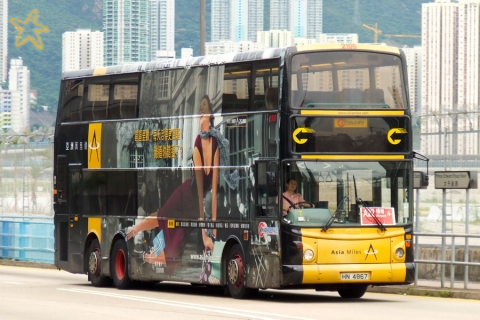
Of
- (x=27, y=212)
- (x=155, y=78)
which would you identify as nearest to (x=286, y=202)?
(x=155, y=78)

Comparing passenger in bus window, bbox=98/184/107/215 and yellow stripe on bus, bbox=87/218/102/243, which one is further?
yellow stripe on bus, bbox=87/218/102/243

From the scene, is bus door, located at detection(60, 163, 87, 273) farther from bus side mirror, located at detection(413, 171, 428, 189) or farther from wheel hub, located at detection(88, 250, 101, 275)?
bus side mirror, located at detection(413, 171, 428, 189)

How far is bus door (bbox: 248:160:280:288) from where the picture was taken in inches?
725

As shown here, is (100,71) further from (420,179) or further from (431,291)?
(431,291)

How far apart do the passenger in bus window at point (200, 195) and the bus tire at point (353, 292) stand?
2171 mm

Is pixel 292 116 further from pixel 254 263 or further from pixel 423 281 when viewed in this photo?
pixel 423 281

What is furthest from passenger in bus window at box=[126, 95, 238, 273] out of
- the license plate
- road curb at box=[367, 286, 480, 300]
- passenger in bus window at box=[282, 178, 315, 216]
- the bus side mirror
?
road curb at box=[367, 286, 480, 300]

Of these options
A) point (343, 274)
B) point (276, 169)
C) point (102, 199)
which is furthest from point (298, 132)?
point (102, 199)

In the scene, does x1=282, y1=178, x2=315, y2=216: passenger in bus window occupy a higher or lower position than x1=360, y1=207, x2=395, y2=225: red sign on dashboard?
higher

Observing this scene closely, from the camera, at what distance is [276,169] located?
18.4m

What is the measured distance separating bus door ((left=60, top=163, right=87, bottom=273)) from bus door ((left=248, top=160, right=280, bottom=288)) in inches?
239

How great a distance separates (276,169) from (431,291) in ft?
12.4

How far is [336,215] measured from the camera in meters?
18.2

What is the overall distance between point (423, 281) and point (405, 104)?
525 centimetres
